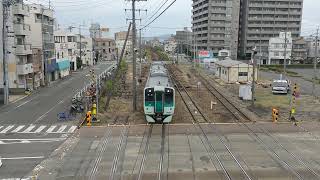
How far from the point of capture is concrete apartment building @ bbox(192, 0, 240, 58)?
322ft

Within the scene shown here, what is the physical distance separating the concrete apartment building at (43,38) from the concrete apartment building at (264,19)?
62.7 metres

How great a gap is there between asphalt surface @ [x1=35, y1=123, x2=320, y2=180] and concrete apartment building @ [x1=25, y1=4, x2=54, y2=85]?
2702cm

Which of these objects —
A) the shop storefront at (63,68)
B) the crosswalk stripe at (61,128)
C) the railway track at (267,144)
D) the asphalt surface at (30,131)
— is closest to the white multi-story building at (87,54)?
the shop storefront at (63,68)

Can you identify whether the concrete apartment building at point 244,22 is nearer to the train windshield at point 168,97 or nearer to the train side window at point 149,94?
the train windshield at point 168,97

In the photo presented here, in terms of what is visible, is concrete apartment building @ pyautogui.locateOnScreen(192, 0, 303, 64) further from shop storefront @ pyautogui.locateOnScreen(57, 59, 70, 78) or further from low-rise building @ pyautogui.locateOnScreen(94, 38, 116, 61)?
shop storefront @ pyautogui.locateOnScreen(57, 59, 70, 78)

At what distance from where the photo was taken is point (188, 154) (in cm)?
1662

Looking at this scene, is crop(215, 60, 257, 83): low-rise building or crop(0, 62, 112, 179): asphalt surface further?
crop(215, 60, 257, 83): low-rise building

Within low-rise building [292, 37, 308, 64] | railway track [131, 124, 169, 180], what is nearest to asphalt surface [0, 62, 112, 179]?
railway track [131, 124, 169, 180]

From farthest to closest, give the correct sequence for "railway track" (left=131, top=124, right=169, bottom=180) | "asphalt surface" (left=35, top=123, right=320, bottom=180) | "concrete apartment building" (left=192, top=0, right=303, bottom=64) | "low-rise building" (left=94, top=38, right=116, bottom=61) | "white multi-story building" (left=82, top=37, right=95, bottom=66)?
"low-rise building" (left=94, top=38, right=116, bottom=61)
"concrete apartment building" (left=192, top=0, right=303, bottom=64)
"white multi-story building" (left=82, top=37, right=95, bottom=66)
"asphalt surface" (left=35, top=123, right=320, bottom=180)
"railway track" (left=131, top=124, right=169, bottom=180)

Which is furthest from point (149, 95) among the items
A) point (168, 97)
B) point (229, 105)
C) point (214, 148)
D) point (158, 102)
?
point (229, 105)

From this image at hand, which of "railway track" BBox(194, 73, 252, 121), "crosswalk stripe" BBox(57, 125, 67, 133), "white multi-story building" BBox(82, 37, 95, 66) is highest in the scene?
"white multi-story building" BBox(82, 37, 95, 66)

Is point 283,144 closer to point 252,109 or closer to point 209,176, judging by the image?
point 209,176

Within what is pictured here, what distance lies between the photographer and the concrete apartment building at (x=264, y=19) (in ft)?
328

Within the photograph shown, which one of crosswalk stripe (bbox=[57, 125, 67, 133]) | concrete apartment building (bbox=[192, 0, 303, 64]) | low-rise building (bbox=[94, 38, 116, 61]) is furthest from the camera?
low-rise building (bbox=[94, 38, 116, 61])
